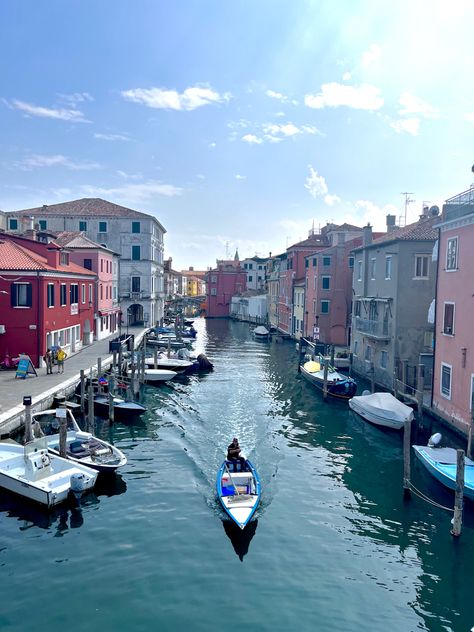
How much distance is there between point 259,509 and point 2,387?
50.4 ft

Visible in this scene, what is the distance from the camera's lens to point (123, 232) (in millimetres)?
62719

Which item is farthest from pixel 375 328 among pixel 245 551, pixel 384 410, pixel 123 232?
pixel 123 232

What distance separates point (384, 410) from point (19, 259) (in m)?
21.9

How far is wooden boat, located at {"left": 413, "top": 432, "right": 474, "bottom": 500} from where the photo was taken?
16.7 metres

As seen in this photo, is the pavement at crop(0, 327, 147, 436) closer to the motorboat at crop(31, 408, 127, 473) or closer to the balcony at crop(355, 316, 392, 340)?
the motorboat at crop(31, 408, 127, 473)

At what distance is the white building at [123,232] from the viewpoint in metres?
62.1

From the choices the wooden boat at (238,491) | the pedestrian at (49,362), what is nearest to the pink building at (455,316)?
the wooden boat at (238,491)

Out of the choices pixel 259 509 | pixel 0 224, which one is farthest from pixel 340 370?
pixel 0 224

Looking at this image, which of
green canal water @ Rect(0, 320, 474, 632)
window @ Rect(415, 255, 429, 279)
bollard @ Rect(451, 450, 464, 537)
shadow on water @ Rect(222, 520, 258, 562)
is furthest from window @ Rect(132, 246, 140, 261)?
bollard @ Rect(451, 450, 464, 537)

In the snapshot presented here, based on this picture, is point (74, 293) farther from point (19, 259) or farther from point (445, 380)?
point (445, 380)

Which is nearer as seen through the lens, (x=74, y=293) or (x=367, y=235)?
(x=367, y=235)

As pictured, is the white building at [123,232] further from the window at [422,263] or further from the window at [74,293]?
the window at [422,263]

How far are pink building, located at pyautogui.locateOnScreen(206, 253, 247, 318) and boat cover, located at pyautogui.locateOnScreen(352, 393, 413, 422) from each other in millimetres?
77579

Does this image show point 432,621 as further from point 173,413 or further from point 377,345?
point 377,345
